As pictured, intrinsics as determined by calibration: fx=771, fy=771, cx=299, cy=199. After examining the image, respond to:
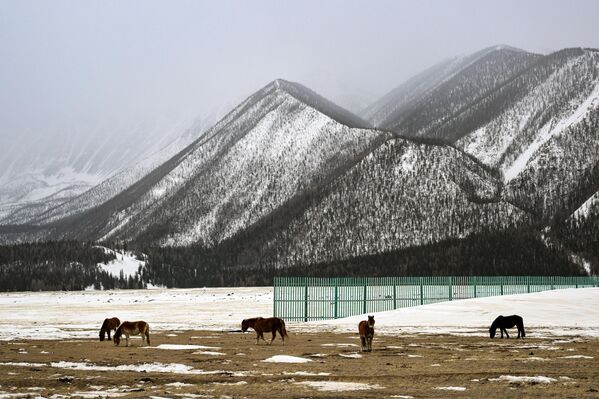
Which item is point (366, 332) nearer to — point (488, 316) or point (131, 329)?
point (131, 329)

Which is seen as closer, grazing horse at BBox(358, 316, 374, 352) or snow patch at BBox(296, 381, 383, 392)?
snow patch at BBox(296, 381, 383, 392)

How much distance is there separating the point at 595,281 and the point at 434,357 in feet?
215

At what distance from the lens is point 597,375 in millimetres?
17797

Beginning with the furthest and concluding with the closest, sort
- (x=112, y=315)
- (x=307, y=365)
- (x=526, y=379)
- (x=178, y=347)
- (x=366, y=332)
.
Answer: (x=112, y=315) → (x=178, y=347) → (x=366, y=332) → (x=307, y=365) → (x=526, y=379)

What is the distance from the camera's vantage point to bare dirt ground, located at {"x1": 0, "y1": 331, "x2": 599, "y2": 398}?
15602 mm

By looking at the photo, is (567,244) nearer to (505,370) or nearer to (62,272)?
(62,272)

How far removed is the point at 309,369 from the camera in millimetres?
19641

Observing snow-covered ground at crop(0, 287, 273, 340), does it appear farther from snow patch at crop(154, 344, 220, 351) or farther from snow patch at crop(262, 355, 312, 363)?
snow patch at crop(262, 355, 312, 363)

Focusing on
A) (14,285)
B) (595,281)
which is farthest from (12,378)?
(14,285)

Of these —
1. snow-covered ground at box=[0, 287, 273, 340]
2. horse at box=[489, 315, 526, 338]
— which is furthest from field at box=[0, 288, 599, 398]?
snow-covered ground at box=[0, 287, 273, 340]

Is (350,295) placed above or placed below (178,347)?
above

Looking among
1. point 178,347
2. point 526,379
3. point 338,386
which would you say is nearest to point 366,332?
point 178,347

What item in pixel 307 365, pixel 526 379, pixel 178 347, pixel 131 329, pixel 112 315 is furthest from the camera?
pixel 112 315

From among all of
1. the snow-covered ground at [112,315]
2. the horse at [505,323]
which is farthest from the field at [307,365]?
the snow-covered ground at [112,315]
